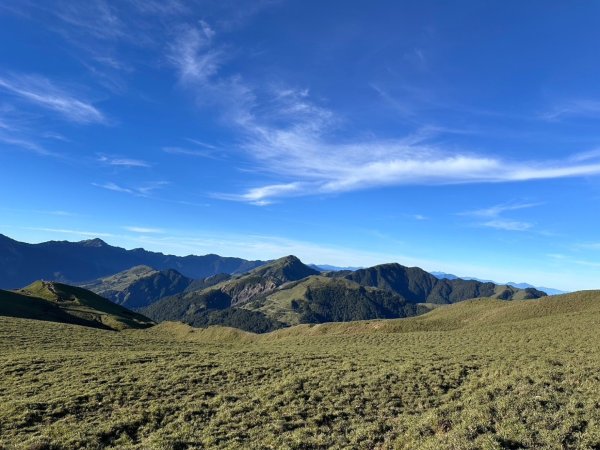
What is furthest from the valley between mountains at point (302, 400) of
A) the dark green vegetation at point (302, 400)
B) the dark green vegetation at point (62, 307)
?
the dark green vegetation at point (62, 307)

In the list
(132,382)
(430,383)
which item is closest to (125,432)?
(132,382)

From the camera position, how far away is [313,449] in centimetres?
1716

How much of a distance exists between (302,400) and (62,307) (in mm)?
120708

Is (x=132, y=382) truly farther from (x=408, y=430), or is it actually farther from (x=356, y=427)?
(x=408, y=430)

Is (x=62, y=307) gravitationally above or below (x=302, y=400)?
below

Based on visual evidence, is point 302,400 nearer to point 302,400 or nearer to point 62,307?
point 302,400

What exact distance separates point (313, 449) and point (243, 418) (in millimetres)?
5330

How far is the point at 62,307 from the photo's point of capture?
388 ft

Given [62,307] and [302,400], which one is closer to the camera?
[302,400]

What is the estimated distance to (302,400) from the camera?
76.9 feet

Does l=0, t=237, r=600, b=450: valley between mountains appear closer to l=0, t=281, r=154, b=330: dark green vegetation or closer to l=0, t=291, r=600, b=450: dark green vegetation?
l=0, t=291, r=600, b=450: dark green vegetation

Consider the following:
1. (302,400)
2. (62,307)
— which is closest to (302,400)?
(302,400)

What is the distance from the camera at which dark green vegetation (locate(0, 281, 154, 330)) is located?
312 feet

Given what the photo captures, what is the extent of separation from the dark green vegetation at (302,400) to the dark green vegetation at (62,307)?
60.7 metres
